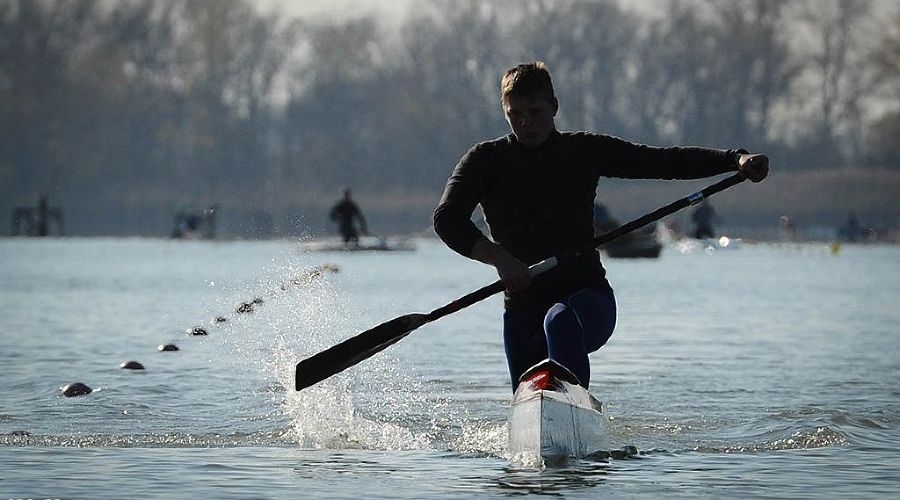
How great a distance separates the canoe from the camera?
342 inches

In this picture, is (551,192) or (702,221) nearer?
(551,192)

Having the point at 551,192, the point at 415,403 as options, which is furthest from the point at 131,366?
the point at 551,192

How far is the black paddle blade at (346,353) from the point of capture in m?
9.85

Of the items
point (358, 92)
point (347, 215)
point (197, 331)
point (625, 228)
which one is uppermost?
point (358, 92)

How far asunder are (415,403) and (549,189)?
4.78m

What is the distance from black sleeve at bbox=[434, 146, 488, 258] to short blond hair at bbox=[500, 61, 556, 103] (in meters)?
0.33

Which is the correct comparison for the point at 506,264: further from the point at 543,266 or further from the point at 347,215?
the point at 347,215

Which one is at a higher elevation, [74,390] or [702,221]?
[702,221]

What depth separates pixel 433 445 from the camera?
1082 centimetres

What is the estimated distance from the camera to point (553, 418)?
8953mm

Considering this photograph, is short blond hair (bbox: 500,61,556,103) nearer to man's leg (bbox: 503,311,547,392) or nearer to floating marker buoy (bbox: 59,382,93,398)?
man's leg (bbox: 503,311,547,392)

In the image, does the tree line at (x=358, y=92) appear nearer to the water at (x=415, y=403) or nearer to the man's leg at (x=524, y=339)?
the water at (x=415, y=403)

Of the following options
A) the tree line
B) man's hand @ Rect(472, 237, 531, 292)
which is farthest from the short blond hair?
the tree line

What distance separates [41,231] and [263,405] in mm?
65598
